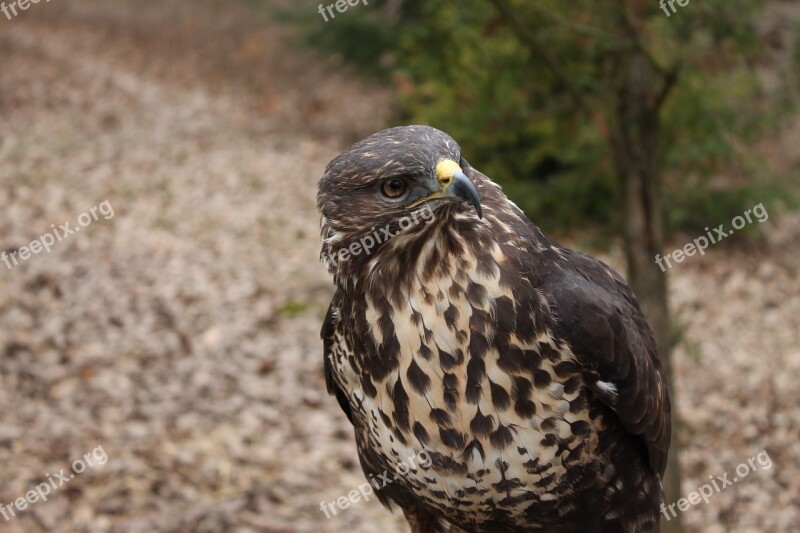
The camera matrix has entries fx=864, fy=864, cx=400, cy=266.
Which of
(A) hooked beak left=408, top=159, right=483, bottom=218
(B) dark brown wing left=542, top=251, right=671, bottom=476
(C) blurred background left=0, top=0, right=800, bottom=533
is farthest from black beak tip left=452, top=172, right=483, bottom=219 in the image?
(C) blurred background left=0, top=0, right=800, bottom=533

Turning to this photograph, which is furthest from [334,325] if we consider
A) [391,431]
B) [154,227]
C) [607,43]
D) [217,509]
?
[154,227]

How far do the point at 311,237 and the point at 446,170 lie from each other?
7.66 meters

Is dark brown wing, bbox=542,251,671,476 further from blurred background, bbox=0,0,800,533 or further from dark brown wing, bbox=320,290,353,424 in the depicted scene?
blurred background, bbox=0,0,800,533

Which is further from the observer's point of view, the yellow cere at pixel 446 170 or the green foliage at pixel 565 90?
the green foliage at pixel 565 90

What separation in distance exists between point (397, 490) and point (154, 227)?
23.4 feet

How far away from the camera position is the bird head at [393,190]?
235 cm

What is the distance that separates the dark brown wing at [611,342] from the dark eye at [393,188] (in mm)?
528

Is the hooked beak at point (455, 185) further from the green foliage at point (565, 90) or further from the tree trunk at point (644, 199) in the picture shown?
the tree trunk at point (644, 199)

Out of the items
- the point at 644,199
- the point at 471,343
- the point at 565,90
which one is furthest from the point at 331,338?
the point at 565,90

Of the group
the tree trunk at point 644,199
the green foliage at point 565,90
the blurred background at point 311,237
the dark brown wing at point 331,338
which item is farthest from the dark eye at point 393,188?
the tree trunk at point 644,199

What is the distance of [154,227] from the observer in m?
9.48

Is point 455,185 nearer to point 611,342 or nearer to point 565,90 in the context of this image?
point 611,342

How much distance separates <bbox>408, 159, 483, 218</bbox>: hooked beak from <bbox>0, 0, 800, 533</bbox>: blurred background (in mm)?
1860

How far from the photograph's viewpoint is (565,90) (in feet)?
21.9
